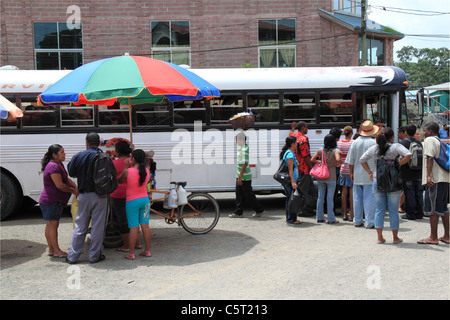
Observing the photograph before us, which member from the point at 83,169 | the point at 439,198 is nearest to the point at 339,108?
the point at 439,198

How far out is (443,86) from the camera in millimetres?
30078

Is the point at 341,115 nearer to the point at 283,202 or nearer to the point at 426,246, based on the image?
the point at 283,202

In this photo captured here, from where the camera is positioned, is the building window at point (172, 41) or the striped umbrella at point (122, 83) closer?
the striped umbrella at point (122, 83)

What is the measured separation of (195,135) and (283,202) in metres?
2.95

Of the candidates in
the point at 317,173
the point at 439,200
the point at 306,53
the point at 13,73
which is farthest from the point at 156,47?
the point at 439,200

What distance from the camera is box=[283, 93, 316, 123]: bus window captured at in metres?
10.1

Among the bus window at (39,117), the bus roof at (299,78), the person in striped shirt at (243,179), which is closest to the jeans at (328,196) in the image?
the person in striped shirt at (243,179)

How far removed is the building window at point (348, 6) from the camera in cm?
2433

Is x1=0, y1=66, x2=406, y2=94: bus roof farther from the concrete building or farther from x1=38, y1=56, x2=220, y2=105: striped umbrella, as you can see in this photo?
the concrete building

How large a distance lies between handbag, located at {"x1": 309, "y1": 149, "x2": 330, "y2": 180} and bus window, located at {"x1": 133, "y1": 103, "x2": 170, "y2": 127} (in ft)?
10.9

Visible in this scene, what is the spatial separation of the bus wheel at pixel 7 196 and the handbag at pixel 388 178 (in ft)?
23.4

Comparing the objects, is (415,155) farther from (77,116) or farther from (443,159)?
(77,116)

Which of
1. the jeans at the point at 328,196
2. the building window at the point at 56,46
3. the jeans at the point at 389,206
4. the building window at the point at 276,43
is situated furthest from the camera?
the building window at the point at 276,43

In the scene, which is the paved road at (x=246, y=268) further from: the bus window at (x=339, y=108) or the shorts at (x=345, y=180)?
the bus window at (x=339, y=108)
